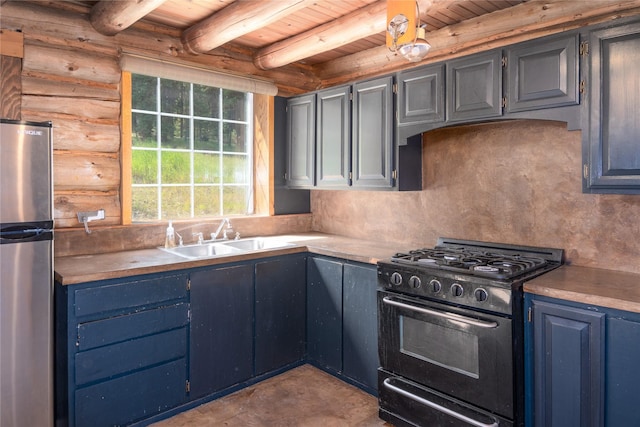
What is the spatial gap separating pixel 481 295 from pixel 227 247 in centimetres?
190

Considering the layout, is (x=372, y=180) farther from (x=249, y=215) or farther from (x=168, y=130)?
(x=168, y=130)

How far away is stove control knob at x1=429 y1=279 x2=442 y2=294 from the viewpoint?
223 cm

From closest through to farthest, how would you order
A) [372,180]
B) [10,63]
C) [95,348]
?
1. [95,348]
2. [10,63]
3. [372,180]

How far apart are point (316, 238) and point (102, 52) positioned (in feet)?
6.58

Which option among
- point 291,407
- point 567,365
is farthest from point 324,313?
point 567,365

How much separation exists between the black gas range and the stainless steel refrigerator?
1.76 metres

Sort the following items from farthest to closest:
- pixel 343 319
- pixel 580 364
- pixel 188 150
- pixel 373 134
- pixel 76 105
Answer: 1. pixel 188 150
2. pixel 373 134
3. pixel 343 319
4. pixel 76 105
5. pixel 580 364

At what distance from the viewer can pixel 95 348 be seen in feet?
7.32

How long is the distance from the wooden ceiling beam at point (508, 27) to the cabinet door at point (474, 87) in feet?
1.56

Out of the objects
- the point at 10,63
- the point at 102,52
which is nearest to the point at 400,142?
the point at 102,52

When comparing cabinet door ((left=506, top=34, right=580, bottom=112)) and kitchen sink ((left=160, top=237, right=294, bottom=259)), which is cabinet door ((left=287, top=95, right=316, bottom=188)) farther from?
cabinet door ((left=506, top=34, right=580, bottom=112))

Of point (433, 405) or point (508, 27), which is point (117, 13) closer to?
point (508, 27)

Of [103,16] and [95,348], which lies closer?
[95,348]

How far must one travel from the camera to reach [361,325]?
2.80 m
